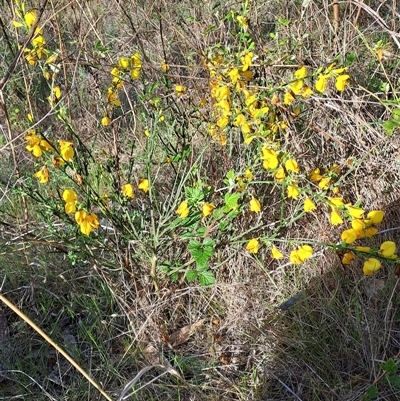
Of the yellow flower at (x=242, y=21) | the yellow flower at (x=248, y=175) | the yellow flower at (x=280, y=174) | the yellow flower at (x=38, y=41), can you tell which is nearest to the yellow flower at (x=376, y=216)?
the yellow flower at (x=280, y=174)

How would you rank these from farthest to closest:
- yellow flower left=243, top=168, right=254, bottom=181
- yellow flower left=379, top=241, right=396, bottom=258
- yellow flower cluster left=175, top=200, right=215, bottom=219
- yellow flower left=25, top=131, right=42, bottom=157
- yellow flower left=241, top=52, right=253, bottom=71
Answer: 1. yellow flower left=241, top=52, right=253, bottom=71
2. yellow flower left=243, top=168, right=254, bottom=181
3. yellow flower cluster left=175, top=200, right=215, bottom=219
4. yellow flower left=25, top=131, right=42, bottom=157
5. yellow flower left=379, top=241, right=396, bottom=258

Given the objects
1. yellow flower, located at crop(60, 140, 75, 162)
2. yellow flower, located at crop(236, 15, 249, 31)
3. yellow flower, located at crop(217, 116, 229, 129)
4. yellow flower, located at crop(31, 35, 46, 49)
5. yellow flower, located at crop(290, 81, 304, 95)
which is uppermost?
yellow flower, located at crop(31, 35, 46, 49)

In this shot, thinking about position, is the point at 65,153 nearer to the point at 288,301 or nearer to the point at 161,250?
the point at 161,250

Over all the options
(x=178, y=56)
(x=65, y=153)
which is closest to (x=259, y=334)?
(x=65, y=153)

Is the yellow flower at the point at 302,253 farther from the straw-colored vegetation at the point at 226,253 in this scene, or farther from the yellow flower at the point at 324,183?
the yellow flower at the point at 324,183

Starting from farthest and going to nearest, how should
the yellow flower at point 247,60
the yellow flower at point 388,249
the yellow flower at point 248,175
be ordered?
the yellow flower at point 247,60 → the yellow flower at point 248,175 → the yellow flower at point 388,249

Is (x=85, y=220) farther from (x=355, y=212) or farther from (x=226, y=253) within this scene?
(x=355, y=212)

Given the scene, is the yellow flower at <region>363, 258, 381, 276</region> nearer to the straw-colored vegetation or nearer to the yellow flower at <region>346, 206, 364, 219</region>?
the straw-colored vegetation

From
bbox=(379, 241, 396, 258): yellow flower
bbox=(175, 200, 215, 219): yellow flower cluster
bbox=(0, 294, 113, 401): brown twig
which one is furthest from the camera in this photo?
bbox=(175, 200, 215, 219): yellow flower cluster

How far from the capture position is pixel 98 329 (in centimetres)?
182

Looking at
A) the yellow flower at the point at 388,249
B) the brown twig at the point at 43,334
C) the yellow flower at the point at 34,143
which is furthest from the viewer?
the yellow flower at the point at 34,143

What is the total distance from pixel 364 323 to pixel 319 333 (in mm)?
148

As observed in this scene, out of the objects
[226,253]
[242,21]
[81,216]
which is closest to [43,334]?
[81,216]

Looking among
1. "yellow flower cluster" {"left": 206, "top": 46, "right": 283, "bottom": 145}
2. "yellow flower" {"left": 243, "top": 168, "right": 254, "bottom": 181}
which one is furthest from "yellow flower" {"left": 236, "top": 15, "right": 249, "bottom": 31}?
"yellow flower" {"left": 243, "top": 168, "right": 254, "bottom": 181}
